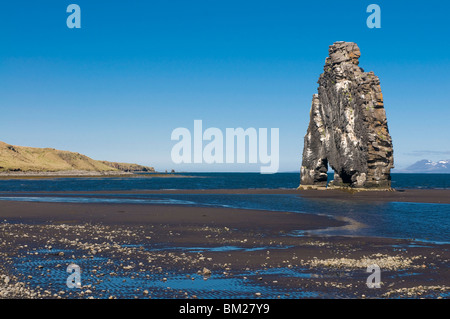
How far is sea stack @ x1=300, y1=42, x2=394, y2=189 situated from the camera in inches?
3305

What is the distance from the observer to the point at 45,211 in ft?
138

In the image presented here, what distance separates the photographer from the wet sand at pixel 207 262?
14227 millimetres

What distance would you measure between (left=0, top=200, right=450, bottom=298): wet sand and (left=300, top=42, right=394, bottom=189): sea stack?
2206 inches

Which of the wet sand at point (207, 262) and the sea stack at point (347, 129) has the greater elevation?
the sea stack at point (347, 129)

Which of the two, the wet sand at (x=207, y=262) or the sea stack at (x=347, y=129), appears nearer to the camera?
the wet sand at (x=207, y=262)

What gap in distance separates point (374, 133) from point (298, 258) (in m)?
69.3

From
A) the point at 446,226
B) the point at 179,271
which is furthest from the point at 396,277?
the point at 446,226

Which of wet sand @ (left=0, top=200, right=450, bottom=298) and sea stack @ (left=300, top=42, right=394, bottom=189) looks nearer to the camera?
wet sand @ (left=0, top=200, right=450, bottom=298)

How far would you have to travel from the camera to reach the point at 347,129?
88625 mm

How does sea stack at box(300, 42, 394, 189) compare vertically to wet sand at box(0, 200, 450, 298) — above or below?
above

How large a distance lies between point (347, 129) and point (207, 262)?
7537cm

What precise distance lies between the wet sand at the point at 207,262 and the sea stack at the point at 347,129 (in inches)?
2206

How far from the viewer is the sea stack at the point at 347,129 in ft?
275
